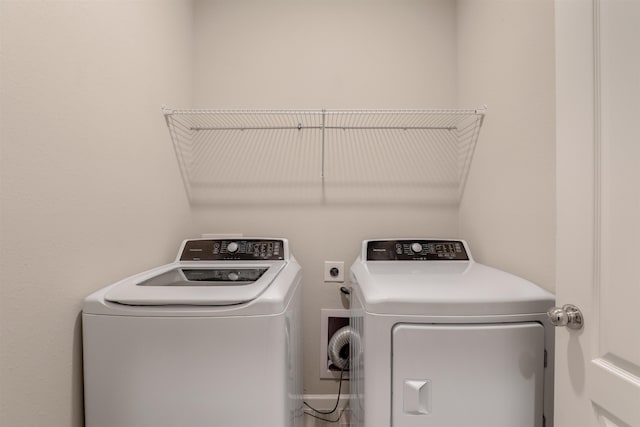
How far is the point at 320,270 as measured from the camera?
5.91ft

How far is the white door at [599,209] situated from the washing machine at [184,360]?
771mm

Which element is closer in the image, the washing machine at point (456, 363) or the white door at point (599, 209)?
the white door at point (599, 209)

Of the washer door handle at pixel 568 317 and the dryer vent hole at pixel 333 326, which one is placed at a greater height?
the washer door handle at pixel 568 317

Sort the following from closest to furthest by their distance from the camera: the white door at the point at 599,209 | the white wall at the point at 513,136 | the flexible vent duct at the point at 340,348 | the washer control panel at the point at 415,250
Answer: the white door at the point at 599,209
the white wall at the point at 513,136
the washer control panel at the point at 415,250
the flexible vent duct at the point at 340,348

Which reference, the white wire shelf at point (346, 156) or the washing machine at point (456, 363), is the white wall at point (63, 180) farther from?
the washing machine at point (456, 363)

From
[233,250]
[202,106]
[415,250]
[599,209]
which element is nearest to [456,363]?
[599,209]

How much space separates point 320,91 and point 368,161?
50 cm

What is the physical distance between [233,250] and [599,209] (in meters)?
1.41

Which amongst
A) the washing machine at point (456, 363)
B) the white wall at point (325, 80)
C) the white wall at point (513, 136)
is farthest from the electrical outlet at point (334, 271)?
the washing machine at point (456, 363)

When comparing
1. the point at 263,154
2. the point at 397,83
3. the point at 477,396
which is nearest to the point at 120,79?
the point at 263,154

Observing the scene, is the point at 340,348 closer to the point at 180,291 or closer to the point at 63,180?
the point at 180,291

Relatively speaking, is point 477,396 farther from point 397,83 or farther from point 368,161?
point 397,83

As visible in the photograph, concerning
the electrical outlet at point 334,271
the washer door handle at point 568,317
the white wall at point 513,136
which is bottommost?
the electrical outlet at point 334,271

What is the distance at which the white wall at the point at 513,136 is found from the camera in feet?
3.50
